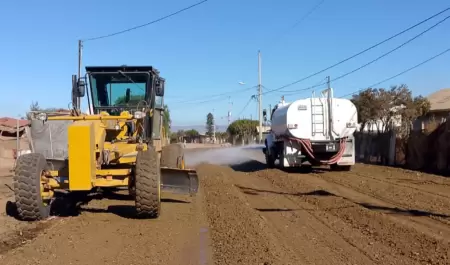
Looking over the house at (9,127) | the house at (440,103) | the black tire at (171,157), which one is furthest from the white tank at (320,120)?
the house at (9,127)

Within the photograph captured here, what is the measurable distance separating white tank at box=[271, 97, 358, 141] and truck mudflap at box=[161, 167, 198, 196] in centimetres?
1021

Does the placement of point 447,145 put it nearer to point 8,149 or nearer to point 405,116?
point 405,116

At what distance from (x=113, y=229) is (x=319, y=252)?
154 inches

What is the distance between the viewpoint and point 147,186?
32.6 feet

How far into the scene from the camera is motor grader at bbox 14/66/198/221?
390 inches

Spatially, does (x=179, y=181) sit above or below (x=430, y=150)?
below

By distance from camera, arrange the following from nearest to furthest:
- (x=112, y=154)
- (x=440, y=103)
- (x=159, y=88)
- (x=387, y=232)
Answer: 1. (x=387, y=232)
2. (x=112, y=154)
3. (x=159, y=88)
4. (x=440, y=103)

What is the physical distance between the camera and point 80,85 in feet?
40.6

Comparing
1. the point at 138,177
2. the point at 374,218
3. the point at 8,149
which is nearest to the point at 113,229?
the point at 138,177

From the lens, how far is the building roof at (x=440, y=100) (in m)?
41.3

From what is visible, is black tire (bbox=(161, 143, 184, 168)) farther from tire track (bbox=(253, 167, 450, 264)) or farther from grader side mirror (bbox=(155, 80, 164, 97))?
tire track (bbox=(253, 167, 450, 264))

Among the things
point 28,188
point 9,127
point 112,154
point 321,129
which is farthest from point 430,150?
point 9,127

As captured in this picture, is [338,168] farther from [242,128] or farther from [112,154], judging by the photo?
[242,128]

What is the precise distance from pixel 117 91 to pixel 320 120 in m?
10.4
